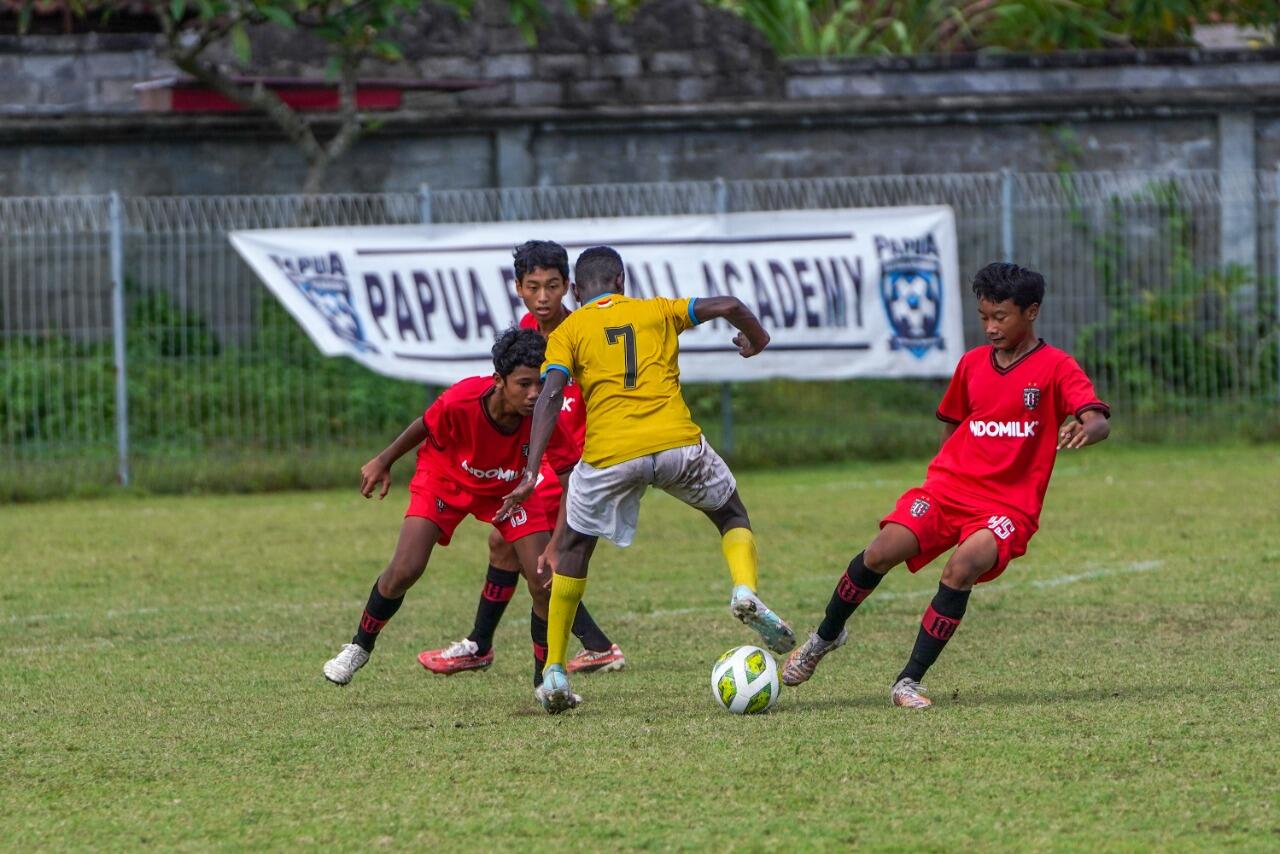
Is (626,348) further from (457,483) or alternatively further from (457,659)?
(457,659)

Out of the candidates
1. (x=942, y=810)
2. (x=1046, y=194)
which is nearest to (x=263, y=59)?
(x=1046, y=194)

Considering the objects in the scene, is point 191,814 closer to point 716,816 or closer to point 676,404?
point 716,816

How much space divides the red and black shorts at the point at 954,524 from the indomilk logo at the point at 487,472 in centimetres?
143

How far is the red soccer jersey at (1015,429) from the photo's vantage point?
6.57 meters

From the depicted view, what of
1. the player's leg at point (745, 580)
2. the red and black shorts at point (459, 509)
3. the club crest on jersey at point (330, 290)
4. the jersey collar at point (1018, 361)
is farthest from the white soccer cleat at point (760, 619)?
the club crest on jersey at point (330, 290)

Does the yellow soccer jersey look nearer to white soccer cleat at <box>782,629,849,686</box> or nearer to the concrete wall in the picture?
white soccer cleat at <box>782,629,849,686</box>

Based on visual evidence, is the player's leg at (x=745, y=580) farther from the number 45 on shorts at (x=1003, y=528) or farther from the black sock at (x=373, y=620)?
the black sock at (x=373, y=620)

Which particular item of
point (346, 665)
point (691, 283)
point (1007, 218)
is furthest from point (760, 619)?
point (1007, 218)

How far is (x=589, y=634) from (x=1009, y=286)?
7.53 feet

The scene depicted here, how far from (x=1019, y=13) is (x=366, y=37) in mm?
8313

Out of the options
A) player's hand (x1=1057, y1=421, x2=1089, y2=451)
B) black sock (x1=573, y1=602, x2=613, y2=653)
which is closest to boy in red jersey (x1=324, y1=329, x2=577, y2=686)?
black sock (x1=573, y1=602, x2=613, y2=653)

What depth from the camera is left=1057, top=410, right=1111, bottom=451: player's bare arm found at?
6.25m

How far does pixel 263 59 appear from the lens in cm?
1858

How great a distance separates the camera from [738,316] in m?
6.62
